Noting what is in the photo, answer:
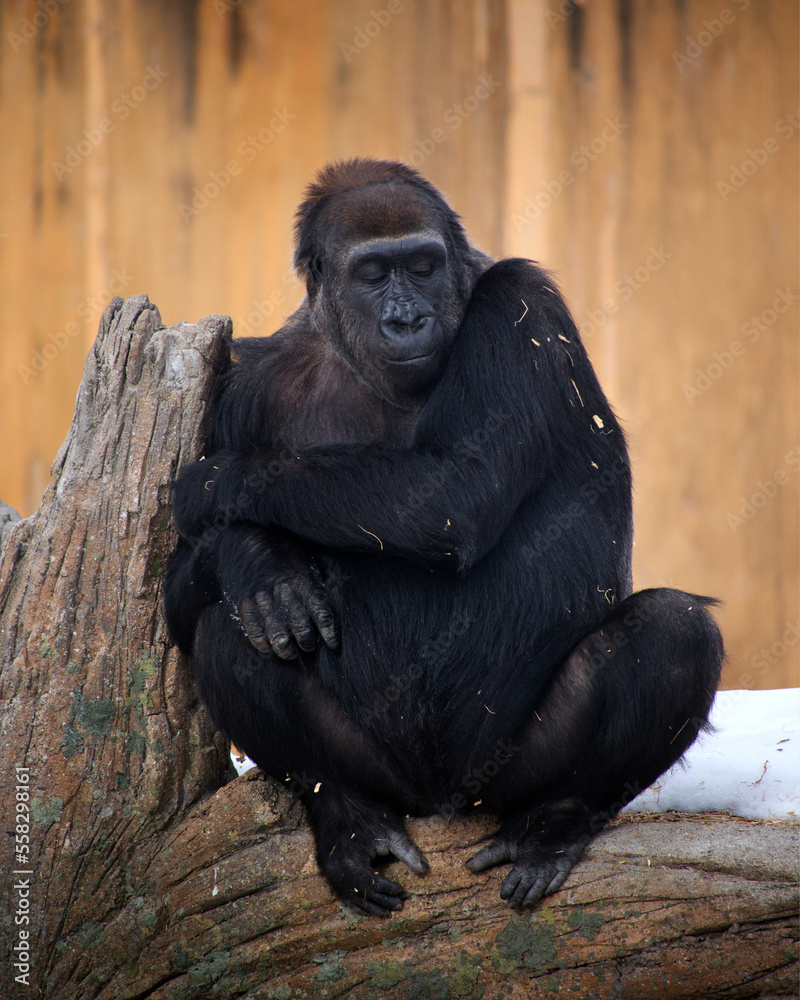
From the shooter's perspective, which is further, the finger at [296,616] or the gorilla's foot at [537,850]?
the finger at [296,616]

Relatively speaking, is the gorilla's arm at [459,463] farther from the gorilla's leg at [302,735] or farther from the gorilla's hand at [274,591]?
the gorilla's leg at [302,735]

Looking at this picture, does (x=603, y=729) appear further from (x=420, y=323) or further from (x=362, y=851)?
(x=420, y=323)

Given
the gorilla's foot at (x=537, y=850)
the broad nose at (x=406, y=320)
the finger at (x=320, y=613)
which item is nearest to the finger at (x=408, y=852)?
the gorilla's foot at (x=537, y=850)

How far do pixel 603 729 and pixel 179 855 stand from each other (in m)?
1.50

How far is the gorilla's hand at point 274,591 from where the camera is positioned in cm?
361

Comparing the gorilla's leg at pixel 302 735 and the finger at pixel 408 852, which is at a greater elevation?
the gorilla's leg at pixel 302 735

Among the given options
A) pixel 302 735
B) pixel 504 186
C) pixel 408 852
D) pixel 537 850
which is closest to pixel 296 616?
pixel 302 735

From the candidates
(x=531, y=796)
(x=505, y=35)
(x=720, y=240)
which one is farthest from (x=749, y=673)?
(x=505, y=35)

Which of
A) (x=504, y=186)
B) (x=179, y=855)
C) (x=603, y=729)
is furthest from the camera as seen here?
(x=504, y=186)

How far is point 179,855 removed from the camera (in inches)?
146

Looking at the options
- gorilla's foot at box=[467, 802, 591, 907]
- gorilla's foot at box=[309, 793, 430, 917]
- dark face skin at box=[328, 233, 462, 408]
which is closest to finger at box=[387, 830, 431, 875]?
gorilla's foot at box=[309, 793, 430, 917]

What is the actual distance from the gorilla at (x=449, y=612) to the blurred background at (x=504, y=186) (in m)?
3.26

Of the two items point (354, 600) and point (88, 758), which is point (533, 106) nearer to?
point (354, 600)

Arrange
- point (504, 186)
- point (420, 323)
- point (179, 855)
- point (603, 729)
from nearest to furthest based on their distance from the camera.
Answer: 1. point (603, 729)
2. point (179, 855)
3. point (420, 323)
4. point (504, 186)
